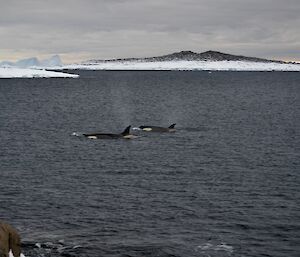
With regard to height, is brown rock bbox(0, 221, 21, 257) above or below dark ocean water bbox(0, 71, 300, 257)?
above

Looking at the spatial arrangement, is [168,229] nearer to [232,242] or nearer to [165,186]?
[232,242]

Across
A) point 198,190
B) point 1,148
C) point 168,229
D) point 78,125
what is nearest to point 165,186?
point 198,190

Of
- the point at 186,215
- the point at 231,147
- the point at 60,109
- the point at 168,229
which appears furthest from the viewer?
the point at 60,109

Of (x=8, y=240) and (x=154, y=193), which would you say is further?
(x=154, y=193)

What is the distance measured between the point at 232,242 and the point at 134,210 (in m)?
8.64

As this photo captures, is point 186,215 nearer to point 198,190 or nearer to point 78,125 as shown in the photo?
point 198,190

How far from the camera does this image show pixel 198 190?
155 ft

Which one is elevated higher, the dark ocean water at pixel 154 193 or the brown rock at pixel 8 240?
the brown rock at pixel 8 240

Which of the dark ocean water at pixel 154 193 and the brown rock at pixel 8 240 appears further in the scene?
the dark ocean water at pixel 154 193

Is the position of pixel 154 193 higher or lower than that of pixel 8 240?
lower

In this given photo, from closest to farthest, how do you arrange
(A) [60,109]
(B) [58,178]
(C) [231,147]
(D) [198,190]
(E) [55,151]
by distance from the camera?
(D) [198,190]
(B) [58,178]
(E) [55,151]
(C) [231,147]
(A) [60,109]

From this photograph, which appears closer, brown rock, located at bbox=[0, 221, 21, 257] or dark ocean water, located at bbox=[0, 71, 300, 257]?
brown rock, located at bbox=[0, 221, 21, 257]

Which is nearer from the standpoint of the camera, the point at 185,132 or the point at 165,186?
the point at 165,186

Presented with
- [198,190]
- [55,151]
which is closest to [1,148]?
[55,151]
